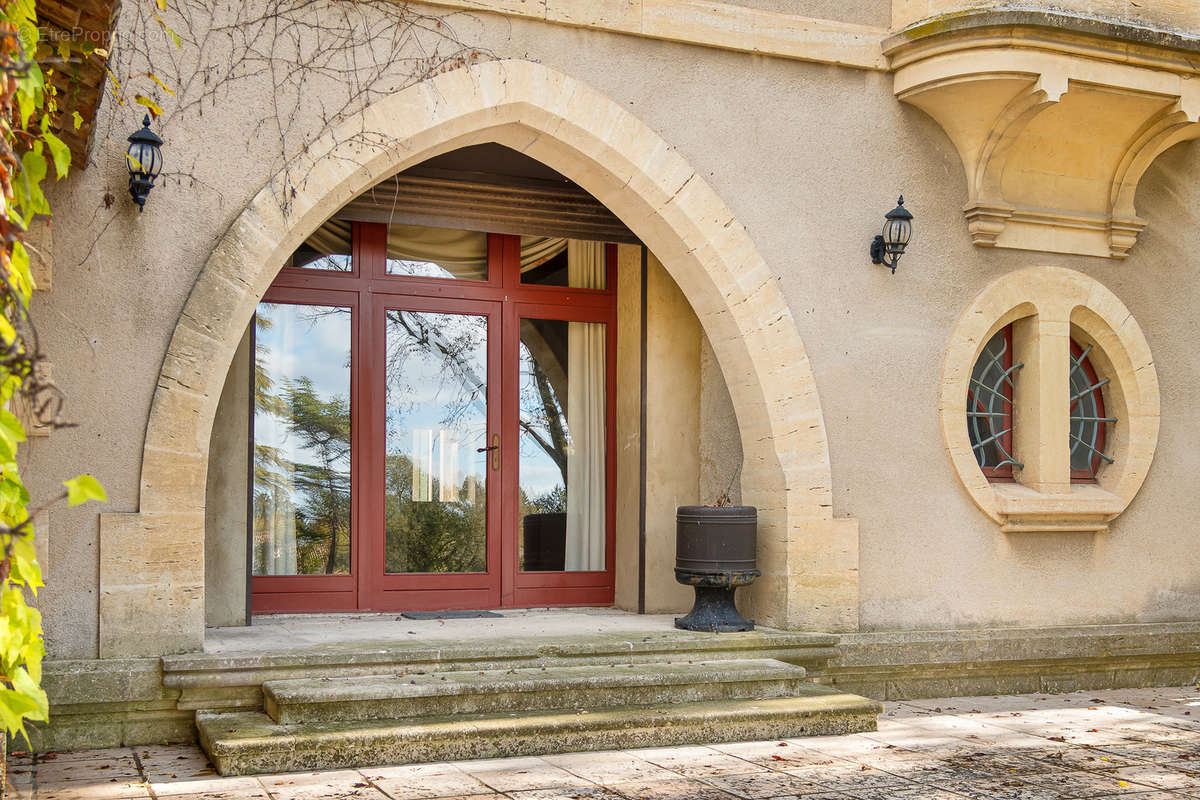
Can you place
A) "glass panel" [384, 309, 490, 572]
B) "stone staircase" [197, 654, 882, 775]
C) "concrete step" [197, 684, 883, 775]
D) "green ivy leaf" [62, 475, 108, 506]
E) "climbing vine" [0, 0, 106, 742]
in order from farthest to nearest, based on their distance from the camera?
"glass panel" [384, 309, 490, 572]
"stone staircase" [197, 654, 882, 775]
"concrete step" [197, 684, 883, 775]
"climbing vine" [0, 0, 106, 742]
"green ivy leaf" [62, 475, 108, 506]

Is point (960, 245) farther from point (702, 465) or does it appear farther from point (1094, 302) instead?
point (702, 465)

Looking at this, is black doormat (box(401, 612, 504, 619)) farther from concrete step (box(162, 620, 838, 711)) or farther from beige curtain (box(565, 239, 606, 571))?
beige curtain (box(565, 239, 606, 571))

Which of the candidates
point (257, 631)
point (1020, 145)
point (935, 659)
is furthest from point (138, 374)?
point (1020, 145)

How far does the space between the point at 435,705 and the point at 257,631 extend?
1534mm

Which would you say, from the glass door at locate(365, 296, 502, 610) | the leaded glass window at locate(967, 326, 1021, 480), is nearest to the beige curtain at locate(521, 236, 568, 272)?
the glass door at locate(365, 296, 502, 610)

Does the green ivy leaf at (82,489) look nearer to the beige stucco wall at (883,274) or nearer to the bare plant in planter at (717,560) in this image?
the beige stucco wall at (883,274)

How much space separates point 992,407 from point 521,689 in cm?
378

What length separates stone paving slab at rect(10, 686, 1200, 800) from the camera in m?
4.50

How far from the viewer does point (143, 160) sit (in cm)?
523

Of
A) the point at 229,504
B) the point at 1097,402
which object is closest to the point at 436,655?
the point at 229,504

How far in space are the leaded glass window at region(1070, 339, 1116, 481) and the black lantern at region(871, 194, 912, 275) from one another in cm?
163

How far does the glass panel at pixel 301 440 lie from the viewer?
23.2 ft

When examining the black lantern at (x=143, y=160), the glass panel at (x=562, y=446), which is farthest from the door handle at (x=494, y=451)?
the black lantern at (x=143, y=160)

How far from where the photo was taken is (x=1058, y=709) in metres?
6.67
